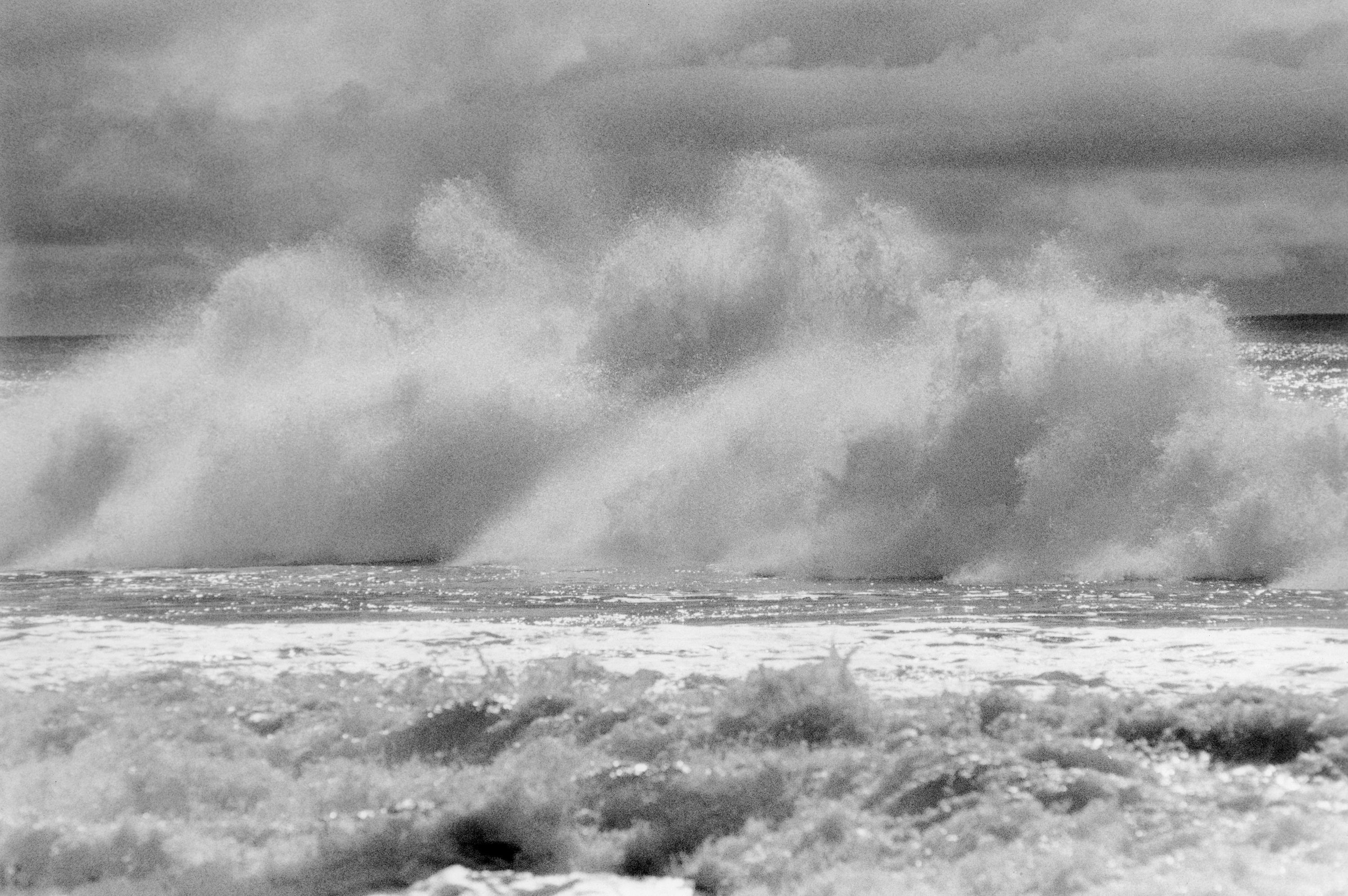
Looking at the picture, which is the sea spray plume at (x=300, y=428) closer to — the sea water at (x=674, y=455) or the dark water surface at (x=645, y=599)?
the sea water at (x=674, y=455)

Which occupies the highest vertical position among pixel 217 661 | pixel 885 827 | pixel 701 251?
pixel 701 251

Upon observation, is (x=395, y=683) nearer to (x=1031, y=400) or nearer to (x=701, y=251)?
(x=1031, y=400)

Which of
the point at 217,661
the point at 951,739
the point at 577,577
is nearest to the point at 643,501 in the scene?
the point at 577,577

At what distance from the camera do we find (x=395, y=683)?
8.52 m

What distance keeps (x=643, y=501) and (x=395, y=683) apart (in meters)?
7.41

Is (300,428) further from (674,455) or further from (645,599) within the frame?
(645,599)

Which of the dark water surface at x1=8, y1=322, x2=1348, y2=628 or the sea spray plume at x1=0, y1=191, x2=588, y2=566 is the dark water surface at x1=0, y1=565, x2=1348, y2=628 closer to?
the dark water surface at x1=8, y1=322, x2=1348, y2=628

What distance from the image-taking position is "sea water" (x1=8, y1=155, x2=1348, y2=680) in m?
12.2

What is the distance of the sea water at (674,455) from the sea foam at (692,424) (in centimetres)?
4

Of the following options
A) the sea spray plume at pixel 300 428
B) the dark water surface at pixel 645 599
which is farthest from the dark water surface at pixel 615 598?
the sea spray plume at pixel 300 428

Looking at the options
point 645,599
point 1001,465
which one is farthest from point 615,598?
point 1001,465

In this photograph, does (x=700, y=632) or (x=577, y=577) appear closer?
(x=700, y=632)

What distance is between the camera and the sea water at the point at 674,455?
479 inches

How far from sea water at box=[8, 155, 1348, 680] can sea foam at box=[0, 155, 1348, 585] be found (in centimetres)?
4
